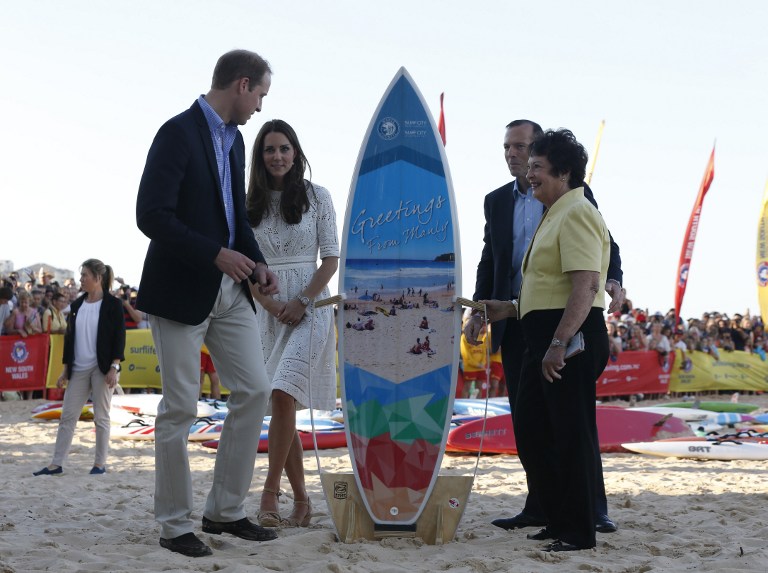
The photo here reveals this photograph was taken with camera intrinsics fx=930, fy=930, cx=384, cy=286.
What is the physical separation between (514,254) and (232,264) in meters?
1.61

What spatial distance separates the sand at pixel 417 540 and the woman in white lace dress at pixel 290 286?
0.28m

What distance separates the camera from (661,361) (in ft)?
56.8

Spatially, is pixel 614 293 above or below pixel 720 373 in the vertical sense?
above

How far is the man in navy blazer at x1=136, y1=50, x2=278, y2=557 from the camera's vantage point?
354 centimetres

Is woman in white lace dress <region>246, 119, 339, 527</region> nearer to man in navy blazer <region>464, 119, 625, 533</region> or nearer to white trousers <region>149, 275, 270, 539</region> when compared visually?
white trousers <region>149, 275, 270, 539</region>

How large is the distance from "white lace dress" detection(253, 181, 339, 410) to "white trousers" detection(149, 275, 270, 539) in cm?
43

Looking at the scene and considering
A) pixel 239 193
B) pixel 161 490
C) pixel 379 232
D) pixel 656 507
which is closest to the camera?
pixel 161 490

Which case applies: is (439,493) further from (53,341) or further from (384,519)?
(53,341)

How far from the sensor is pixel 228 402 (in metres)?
3.81

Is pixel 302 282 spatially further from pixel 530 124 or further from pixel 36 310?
pixel 36 310

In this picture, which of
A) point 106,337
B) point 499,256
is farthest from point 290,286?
point 106,337

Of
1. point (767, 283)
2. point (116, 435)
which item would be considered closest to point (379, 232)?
point (116, 435)

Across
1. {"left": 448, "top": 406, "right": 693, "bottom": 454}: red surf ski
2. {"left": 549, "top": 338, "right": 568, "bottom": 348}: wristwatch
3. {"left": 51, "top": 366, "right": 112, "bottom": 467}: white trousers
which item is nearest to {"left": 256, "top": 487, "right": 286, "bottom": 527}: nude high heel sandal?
{"left": 549, "top": 338, "right": 568, "bottom": 348}: wristwatch

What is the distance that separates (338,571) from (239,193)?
159cm
